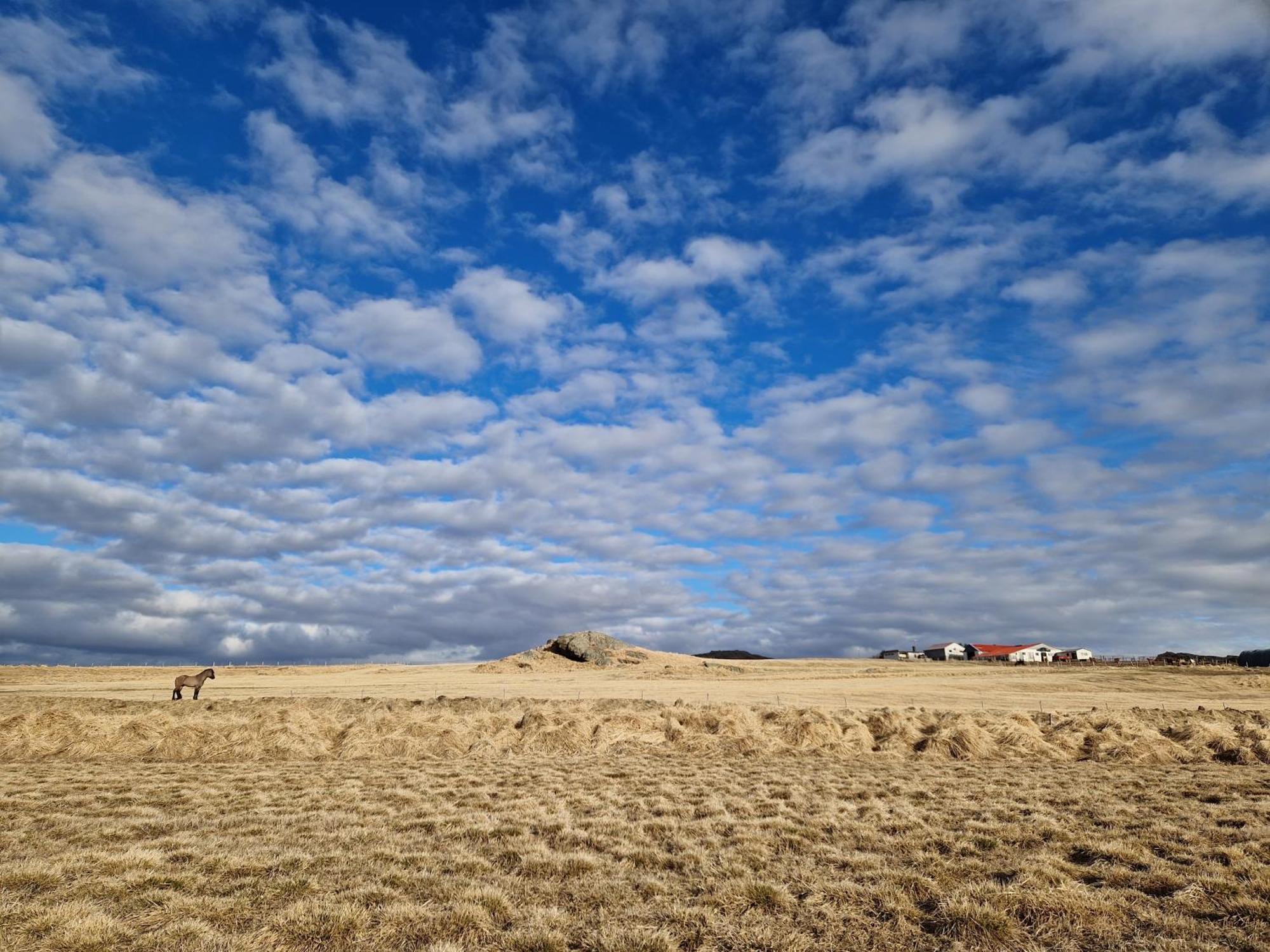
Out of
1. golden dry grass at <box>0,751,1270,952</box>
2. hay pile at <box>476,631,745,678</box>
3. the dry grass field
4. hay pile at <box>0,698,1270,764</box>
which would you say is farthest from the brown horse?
hay pile at <box>476,631,745,678</box>

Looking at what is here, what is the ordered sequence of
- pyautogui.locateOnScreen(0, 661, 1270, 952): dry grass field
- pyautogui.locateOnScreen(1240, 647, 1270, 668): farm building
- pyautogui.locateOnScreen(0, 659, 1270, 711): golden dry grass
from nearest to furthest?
pyautogui.locateOnScreen(0, 661, 1270, 952): dry grass field → pyautogui.locateOnScreen(0, 659, 1270, 711): golden dry grass → pyautogui.locateOnScreen(1240, 647, 1270, 668): farm building

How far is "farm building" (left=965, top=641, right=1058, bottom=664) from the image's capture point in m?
151

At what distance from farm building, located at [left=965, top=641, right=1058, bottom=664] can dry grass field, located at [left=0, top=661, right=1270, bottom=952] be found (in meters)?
129

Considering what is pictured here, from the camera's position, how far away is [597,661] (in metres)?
89.4

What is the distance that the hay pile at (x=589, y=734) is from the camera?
81.4ft

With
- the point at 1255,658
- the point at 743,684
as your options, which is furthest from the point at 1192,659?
the point at 743,684

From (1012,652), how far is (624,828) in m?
164

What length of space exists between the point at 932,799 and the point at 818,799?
8.38 ft

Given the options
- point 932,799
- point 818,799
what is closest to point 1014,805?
point 932,799

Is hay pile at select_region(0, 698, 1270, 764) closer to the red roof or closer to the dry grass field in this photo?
the dry grass field

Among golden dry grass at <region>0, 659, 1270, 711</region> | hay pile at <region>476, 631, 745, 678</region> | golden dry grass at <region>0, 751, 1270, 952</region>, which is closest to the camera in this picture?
golden dry grass at <region>0, 751, 1270, 952</region>

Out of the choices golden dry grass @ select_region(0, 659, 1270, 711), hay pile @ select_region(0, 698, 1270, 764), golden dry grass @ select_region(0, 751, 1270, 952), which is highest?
golden dry grass @ select_region(0, 659, 1270, 711)

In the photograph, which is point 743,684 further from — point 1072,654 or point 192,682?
point 1072,654

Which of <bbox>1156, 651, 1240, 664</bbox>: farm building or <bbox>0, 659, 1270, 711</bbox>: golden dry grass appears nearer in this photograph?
<bbox>0, 659, 1270, 711</bbox>: golden dry grass
